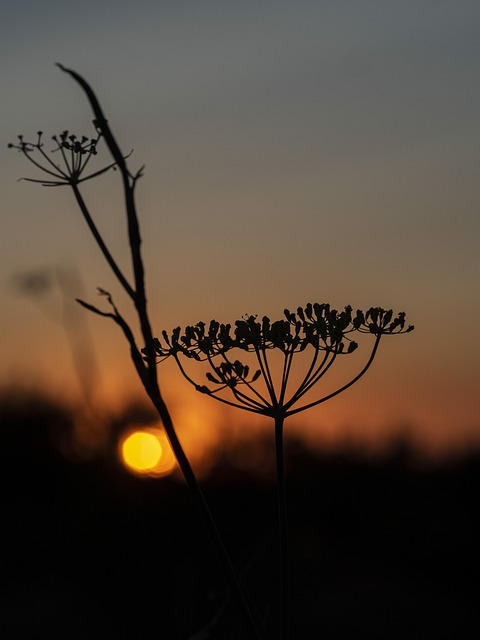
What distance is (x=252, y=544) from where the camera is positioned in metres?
24.7

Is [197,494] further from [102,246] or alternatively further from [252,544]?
[252,544]

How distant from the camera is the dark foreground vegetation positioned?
26.6 meters

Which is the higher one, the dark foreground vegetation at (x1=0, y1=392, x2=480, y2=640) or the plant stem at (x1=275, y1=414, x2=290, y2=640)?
the plant stem at (x1=275, y1=414, x2=290, y2=640)

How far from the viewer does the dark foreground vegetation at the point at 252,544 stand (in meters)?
26.6

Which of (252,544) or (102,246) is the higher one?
(102,246)

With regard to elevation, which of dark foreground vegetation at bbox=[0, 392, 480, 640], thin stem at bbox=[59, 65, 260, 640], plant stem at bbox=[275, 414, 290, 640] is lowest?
dark foreground vegetation at bbox=[0, 392, 480, 640]

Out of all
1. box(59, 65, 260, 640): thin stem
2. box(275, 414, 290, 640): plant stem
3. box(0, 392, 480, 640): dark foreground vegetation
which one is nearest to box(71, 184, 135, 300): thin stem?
box(59, 65, 260, 640): thin stem

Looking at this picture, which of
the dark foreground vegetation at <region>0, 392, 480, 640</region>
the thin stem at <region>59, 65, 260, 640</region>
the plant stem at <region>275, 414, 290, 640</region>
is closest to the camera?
the thin stem at <region>59, 65, 260, 640</region>

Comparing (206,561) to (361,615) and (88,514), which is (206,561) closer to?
(361,615)

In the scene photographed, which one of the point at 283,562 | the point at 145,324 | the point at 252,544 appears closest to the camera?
the point at 145,324

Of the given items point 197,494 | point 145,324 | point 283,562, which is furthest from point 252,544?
point 145,324

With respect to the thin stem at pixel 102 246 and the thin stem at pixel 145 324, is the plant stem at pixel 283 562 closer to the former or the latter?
the thin stem at pixel 145 324

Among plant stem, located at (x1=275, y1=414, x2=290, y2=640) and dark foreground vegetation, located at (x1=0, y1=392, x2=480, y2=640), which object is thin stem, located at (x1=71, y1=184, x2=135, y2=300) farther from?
dark foreground vegetation, located at (x1=0, y1=392, x2=480, y2=640)

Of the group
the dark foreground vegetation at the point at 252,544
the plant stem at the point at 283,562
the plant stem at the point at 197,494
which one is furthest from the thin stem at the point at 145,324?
the dark foreground vegetation at the point at 252,544
